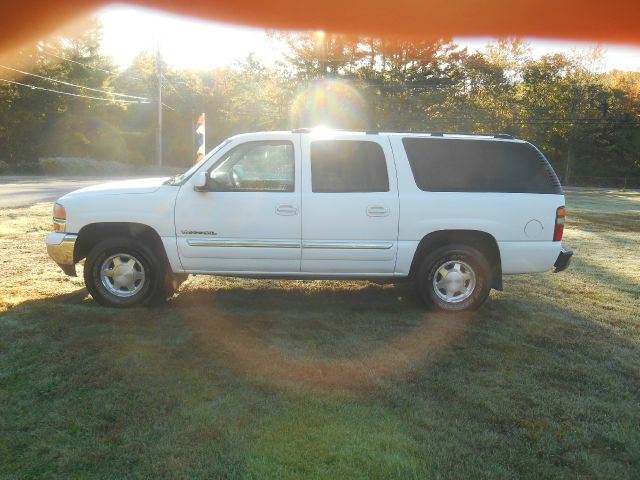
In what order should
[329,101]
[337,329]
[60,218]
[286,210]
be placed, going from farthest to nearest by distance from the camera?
[329,101] → [60,218] → [286,210] → [337,329]

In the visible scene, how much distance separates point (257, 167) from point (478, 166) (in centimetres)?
245

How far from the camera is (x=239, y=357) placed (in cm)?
452

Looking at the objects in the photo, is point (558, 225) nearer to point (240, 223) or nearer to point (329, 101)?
point (240, 223)

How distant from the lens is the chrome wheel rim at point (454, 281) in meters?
6.03

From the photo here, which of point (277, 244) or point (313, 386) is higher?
point (277, 244)

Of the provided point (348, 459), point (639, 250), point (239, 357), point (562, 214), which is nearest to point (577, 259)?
point (639, 250)

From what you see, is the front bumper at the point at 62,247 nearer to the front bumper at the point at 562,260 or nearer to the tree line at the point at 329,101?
the front bumper at the point at 562,260

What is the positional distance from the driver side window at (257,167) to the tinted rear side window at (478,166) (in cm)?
134

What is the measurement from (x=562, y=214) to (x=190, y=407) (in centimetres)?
453

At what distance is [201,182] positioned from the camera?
5.60m

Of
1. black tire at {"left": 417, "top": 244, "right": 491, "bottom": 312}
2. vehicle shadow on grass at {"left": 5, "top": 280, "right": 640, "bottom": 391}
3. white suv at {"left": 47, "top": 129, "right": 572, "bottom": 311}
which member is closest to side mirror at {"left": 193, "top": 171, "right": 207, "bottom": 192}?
white suv at {"left": 47, "top": 129, "right": 572, "bottom": 311}

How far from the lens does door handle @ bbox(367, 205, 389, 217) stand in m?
5.79

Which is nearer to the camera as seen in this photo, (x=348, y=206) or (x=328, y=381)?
(x=328, y=381)

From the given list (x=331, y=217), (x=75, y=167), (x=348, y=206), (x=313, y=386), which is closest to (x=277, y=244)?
(x=331, y=217)
